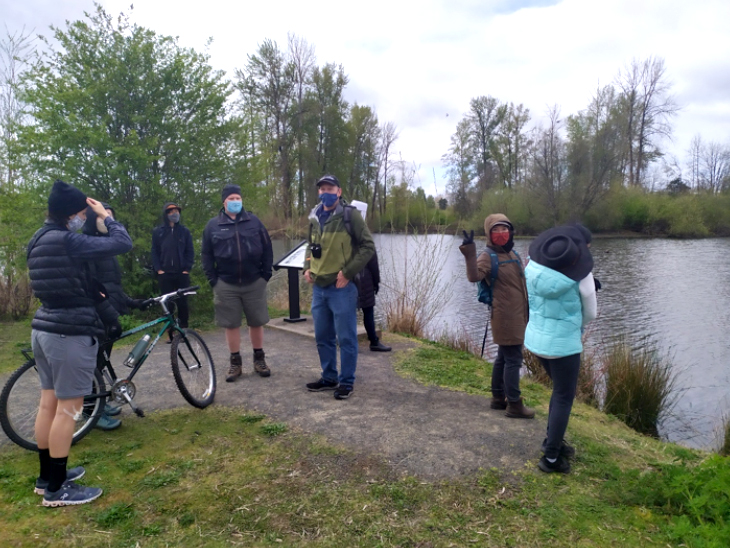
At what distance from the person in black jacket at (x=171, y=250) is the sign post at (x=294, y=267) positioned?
1.31 m

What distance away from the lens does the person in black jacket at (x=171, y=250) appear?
713 cm

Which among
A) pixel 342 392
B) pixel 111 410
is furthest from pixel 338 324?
pixel 111 410

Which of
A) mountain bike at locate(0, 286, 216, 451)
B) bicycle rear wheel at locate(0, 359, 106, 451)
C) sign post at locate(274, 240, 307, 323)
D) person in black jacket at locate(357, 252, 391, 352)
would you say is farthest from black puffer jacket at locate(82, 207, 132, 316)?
sign post at locate(274, 240, 307, 323)

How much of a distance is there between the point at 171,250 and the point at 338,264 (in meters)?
3.49

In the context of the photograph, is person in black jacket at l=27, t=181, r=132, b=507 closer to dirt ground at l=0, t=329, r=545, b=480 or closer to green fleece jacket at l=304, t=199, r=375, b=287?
dirt ground at l=0, t=329, r=545, b=480

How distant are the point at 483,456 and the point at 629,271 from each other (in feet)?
58.6

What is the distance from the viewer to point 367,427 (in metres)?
4.18

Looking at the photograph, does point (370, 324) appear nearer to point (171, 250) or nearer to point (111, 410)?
point (171, 250)

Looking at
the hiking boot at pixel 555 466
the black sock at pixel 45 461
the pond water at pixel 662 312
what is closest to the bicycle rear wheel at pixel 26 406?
the black sock at pixel 45 461

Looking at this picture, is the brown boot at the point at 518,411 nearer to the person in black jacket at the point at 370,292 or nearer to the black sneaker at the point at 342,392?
the black sneaker at the point at 342,392

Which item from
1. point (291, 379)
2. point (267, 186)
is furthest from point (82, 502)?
point (267, 186)

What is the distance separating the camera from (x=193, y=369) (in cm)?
459

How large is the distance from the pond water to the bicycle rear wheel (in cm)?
606

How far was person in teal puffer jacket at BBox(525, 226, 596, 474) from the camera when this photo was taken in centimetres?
330
